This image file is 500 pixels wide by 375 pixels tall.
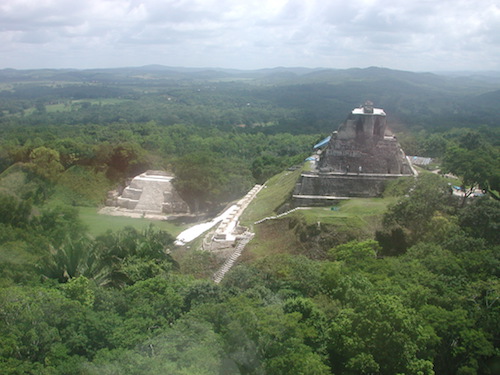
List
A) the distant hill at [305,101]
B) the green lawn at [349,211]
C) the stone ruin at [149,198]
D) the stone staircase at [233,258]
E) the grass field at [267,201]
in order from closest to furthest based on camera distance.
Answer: the stone staircase at [233,258] → the green lawn at [349,211] → the grass field at [267,201] → the stone ruin at [149,198] → the distant hill at [305,101]

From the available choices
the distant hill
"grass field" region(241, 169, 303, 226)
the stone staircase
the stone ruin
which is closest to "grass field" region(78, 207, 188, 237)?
the stone ruin

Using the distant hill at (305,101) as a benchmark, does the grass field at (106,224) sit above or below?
below

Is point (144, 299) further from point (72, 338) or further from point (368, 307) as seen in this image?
point (368, 307)

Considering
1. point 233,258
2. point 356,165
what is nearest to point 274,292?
point 233,258

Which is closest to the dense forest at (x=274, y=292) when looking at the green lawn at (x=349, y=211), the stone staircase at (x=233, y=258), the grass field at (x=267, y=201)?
the green lawn at (x=349, y=211)

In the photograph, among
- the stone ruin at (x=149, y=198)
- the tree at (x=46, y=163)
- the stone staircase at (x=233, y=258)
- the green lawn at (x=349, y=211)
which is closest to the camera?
the stone staircase at (x=233, y=258)

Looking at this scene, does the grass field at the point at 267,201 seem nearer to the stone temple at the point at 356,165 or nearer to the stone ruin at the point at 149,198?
the stone temple at the point at 356,165

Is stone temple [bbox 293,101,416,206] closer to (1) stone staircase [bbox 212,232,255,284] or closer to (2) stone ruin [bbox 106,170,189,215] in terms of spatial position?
(1) stone staircase [bbox 212,232,255,284]

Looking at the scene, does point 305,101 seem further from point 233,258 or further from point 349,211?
point 233,258

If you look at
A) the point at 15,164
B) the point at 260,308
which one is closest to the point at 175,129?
the point at 15,164
